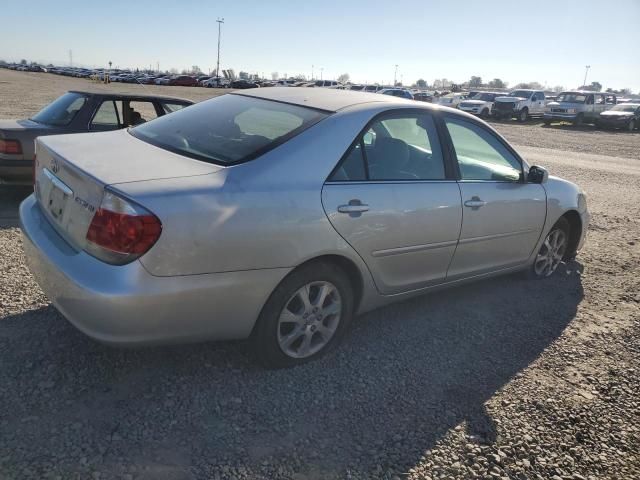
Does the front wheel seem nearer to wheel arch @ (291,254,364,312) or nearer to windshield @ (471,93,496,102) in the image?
wheel arch @ (291,254,364,312)

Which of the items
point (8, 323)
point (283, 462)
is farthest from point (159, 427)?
point (8, 323)

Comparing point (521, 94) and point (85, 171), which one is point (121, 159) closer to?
point (85, 171)

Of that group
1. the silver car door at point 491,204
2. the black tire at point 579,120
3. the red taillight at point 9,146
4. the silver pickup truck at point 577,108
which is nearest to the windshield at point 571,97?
the silver pickup truck at point 577,108

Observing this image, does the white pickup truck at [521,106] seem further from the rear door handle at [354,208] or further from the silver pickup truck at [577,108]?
the rear door handle at [354,208]

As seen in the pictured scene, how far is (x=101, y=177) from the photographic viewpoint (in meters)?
2.57

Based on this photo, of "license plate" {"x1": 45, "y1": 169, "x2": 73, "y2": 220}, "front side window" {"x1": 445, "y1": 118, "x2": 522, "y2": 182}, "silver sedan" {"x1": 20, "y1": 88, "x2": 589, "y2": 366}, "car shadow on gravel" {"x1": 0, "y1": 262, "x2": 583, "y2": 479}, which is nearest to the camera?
"car shadow on gravel" {"x1": 0, "y1": 262, "x2": 583, "y2": 479}

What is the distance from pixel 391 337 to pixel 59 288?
2.15 metres

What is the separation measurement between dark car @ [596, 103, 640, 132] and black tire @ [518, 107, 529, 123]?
394 centimetres

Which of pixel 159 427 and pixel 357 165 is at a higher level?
pixel 357 165

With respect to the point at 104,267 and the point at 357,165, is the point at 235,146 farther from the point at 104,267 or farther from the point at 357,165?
the point at 104,267

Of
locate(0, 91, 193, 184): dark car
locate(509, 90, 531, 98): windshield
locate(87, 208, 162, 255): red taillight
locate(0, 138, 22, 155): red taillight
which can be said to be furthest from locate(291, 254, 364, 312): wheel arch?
locate(509, 90, 531, 98): windshield

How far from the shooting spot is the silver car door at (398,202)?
310 centimetres

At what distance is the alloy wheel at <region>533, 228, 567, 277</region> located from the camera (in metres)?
4.87

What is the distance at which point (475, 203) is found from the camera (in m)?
3.81
